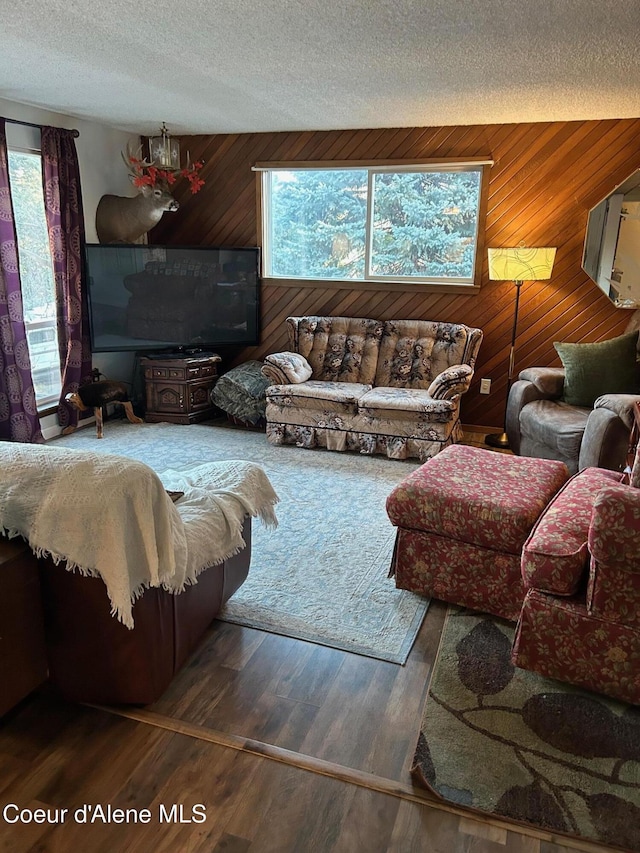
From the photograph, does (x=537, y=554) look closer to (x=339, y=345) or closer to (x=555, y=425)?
(x=555, y=425)

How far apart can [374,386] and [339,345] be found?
45 centimetres

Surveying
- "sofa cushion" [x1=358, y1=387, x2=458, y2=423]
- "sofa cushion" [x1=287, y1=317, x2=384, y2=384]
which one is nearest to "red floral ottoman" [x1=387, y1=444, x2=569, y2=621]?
"sofa cushion" [x1=358, y1=387, x2=458, y2=423]

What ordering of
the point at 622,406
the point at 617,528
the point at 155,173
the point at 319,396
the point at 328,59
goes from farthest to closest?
the point at 155,173, the point at 319,396, the point at 622,406, the point at 328,59, the point at 617,528

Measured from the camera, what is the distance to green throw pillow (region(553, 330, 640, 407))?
4.05 meters

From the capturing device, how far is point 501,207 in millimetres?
4758

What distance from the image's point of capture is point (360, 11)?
2.38m

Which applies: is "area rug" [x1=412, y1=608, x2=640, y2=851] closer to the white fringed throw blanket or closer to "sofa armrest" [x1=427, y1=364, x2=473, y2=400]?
the white fringed throw blanket

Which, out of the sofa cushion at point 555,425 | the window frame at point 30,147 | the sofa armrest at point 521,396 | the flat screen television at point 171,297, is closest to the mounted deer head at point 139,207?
the flat screen television at point 171,297

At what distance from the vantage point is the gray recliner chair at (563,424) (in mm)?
3361

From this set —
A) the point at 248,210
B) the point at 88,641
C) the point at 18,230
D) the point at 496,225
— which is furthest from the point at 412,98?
the point at 88,641

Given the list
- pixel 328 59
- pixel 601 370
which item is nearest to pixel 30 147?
pixel 328 59

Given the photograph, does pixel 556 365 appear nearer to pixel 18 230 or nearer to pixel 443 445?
pixel 443 445

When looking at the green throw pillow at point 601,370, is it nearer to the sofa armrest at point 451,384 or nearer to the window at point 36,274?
the sofa armrest at point 451,384

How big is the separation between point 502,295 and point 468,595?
3029 mm
